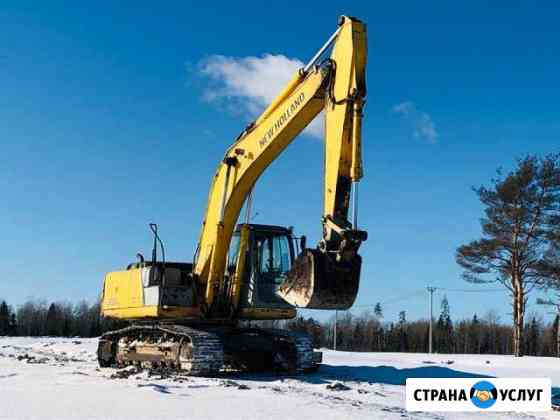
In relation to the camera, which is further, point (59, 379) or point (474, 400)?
point (59, 379)

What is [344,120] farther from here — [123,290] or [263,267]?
[123,290]

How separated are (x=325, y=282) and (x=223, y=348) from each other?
18.1 ft

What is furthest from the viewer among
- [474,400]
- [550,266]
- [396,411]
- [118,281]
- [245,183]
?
[550,266]

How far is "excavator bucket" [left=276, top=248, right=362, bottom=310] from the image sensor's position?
9.86 metres

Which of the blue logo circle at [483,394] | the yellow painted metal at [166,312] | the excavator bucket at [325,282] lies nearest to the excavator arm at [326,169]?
the excavator bucket at [325,282]

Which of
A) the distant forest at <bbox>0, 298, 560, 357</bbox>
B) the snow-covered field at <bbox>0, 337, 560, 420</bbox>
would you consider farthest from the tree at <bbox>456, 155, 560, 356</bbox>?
the distant forest at <bbox>0, 298, 560, 357</bbox>

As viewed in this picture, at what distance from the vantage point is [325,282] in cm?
989

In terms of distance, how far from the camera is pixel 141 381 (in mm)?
12617

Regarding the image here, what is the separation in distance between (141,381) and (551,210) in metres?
20.3

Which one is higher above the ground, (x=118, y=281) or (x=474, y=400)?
(x=118, y=281)

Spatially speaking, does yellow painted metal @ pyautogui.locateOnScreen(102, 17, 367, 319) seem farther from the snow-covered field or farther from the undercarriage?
the snow-covered field

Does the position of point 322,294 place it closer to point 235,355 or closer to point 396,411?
point 396,411

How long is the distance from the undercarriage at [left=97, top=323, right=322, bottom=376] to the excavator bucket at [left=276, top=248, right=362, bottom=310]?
4595 mm

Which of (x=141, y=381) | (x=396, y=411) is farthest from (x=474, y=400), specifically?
(x=141, y=381)
